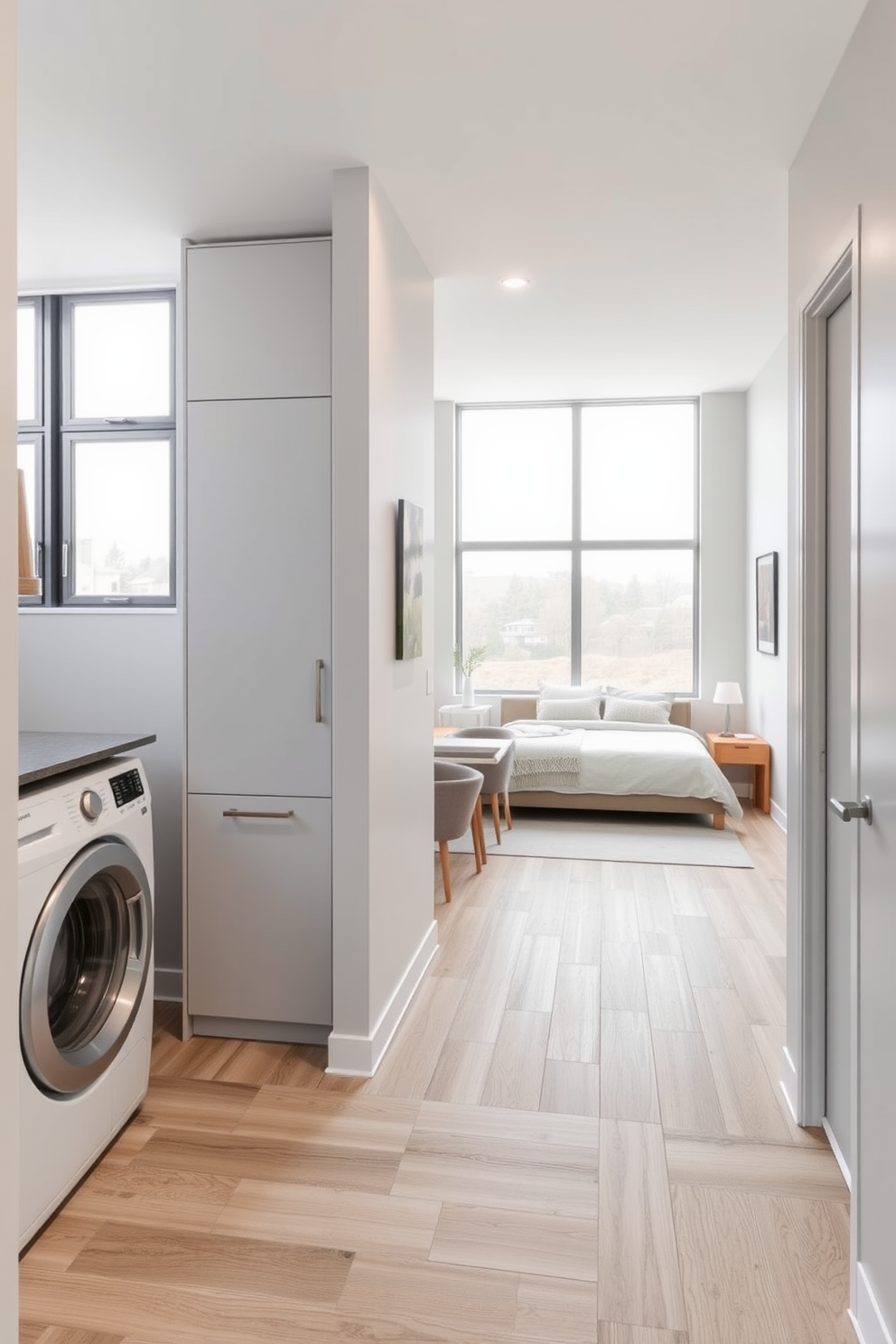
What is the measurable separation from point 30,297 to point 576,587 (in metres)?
4.97

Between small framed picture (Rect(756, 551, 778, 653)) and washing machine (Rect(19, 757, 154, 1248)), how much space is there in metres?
4.64

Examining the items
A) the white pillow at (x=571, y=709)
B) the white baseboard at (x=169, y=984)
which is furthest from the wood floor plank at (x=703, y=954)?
the white pillow at (x=571, y=709)

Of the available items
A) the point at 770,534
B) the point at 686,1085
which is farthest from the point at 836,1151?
the point at 770,534

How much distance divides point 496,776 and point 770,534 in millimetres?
2618

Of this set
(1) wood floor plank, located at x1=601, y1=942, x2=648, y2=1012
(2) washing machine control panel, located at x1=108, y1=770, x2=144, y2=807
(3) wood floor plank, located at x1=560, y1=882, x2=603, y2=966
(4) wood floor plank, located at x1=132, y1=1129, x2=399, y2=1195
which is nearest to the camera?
(4) wood floor plank, located at x1=132, y1=1129, x2=399, y2=1195

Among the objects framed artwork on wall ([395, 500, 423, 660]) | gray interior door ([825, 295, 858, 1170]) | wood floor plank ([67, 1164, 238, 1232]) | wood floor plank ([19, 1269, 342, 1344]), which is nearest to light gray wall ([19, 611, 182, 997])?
framed artwork on wall ([395, 500, 423, 660])

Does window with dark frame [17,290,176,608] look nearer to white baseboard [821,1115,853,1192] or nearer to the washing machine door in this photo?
the washing machine door

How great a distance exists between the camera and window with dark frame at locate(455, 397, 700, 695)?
7719 mm

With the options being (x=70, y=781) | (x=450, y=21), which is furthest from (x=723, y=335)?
(x=70, y=781)

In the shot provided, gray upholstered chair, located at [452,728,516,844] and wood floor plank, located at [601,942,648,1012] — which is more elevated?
gray upholstered chair, located at [452,728,516,844]

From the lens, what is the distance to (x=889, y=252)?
1779 mm

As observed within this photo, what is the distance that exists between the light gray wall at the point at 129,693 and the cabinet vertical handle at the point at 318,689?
0.65 metres

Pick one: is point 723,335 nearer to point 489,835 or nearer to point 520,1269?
point 489,835

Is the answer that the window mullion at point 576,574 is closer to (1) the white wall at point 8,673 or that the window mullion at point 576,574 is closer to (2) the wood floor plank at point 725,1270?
(2) the wood floor plank at point 725,1270
